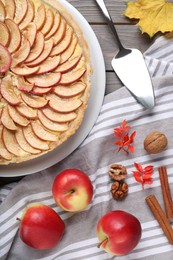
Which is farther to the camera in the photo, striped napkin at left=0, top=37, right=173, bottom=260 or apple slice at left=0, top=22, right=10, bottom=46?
striped napkin at left=0, top=37, right=173, bottom=260

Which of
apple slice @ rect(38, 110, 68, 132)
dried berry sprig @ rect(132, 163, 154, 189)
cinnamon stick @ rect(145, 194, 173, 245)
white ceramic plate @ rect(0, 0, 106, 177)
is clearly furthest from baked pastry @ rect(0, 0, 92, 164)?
cinnamon stick @ rect(145, 194, 173, 245)

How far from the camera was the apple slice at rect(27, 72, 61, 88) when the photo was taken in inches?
78.0

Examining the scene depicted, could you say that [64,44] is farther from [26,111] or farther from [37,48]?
[26,111]

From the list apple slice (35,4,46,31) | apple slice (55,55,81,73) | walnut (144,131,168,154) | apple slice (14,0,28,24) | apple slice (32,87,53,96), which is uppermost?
apple slice (14,0,28,24)

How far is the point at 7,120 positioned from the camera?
1.98m

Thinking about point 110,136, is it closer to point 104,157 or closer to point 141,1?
point 104,157

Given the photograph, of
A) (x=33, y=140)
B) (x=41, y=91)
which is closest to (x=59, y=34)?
(x=41, y=91)

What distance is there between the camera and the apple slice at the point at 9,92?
1.97m

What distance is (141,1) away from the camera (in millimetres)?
2123

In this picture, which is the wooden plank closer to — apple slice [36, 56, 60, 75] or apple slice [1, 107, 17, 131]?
apple slice [36, 56, 60, 75]

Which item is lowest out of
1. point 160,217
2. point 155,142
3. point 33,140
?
point 160,217

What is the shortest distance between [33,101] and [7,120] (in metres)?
0.13

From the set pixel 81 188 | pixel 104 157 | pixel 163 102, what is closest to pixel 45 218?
pixel 81 188

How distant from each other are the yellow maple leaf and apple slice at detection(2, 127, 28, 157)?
29.2 inches
